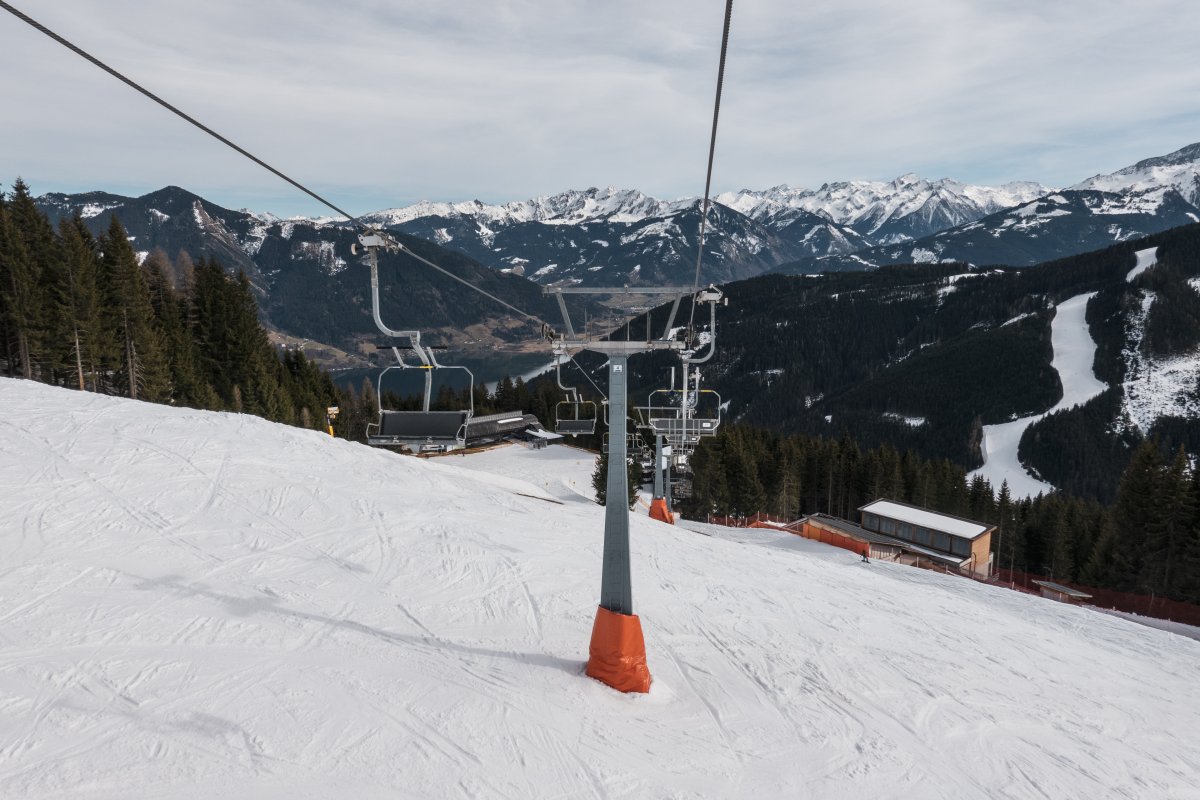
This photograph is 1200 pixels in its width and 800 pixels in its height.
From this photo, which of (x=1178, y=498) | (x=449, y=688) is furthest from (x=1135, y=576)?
(x=449, y=688)

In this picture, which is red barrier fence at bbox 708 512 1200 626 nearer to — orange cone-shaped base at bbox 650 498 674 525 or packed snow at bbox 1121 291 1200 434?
orange cone-shaped base at bbox 650 498 674 525

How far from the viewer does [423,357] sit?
459 inches

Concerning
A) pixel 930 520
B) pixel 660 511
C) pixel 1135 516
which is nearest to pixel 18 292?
pixel 660 511

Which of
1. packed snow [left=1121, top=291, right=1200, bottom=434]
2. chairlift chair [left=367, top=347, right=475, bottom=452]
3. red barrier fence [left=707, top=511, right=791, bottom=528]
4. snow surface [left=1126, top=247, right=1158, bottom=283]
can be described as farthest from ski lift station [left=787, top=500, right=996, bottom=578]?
snow surface [left=1126, top=247, right=1158, bottom=283]

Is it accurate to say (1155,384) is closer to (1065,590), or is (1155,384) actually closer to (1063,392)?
(1063,392)

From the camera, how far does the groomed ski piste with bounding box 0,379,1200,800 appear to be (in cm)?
667

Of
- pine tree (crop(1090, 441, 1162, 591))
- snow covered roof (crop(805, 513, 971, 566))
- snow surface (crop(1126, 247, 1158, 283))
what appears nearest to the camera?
pine tree (crop(1090, 441, 1162, 591))

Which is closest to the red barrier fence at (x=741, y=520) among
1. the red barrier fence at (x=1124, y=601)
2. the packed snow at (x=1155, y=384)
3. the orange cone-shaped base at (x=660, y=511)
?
the red barrier fence at (x=1124, y=601)

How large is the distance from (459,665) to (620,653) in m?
2.42

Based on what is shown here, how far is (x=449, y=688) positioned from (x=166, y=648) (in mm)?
4001

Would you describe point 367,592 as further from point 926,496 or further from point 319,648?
point 926,496

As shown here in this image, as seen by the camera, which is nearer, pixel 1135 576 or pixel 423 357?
pixel 423 357

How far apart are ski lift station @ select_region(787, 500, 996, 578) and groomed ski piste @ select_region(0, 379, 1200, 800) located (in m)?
20.2

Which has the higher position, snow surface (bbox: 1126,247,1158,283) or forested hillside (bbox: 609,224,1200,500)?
snow surface (bbox: 1126,247,1158,283)
